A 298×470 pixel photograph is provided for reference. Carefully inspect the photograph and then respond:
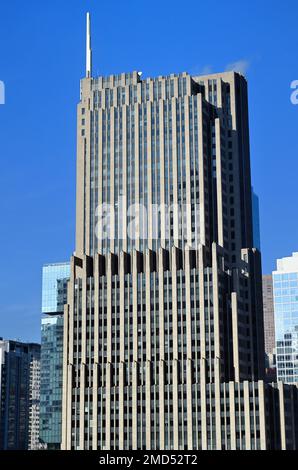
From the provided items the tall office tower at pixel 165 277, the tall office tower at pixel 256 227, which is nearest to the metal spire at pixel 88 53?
the tall office tower at pixel 165 277

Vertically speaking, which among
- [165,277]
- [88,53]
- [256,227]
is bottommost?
[165,277]

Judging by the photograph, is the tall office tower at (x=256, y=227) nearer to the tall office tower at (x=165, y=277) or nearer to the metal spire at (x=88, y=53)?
the tall office tower at (x=165, y=277)

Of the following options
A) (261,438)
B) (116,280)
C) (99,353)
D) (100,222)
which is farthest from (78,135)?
(261,438)

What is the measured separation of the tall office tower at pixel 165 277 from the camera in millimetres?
134125

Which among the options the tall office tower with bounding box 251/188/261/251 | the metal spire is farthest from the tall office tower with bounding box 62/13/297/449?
the tall office tower with bounding box 251/188/261/251

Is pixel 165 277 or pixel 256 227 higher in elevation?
pixel 256 227

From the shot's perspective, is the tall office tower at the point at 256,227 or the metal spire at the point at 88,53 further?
the tall office tower at the point at 256,227

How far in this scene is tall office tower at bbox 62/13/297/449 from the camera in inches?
5281

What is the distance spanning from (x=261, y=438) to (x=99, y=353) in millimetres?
32998

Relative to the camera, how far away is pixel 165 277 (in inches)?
5679

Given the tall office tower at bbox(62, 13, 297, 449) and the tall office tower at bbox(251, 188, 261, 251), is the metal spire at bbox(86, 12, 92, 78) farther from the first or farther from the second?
the tall office tower at bbox(251, 188, 261, 251)

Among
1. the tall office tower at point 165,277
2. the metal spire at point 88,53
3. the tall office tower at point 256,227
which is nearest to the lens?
the tall office tower at point 165,277

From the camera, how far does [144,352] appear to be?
141 m

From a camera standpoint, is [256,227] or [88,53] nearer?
[88,53]
